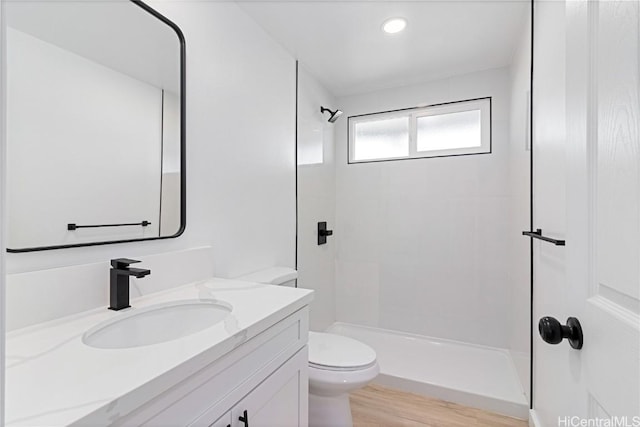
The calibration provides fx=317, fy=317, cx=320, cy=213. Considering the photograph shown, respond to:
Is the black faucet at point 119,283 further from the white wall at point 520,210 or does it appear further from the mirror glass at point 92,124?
the white wall at point 520,210

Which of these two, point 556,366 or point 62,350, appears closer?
point 62,350

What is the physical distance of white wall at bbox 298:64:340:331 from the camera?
2.41 metres

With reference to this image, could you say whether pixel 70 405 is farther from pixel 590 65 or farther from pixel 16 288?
pixel 590 65

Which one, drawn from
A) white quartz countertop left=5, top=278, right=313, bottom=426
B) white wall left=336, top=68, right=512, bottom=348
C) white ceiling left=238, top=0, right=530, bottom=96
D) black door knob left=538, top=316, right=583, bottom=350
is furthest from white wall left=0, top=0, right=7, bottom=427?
white wall left=336, top=68, right=512, bottom=348

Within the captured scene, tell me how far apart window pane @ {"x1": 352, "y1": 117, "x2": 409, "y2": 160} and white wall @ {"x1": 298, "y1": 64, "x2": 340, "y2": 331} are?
267mm

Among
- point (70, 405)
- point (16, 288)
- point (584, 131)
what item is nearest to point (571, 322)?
point (584, 131)

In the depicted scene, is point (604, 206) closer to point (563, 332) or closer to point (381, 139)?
point (563, 332)

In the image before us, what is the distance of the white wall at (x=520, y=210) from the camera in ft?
5.85

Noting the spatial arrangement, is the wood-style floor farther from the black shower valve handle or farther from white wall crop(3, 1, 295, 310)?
the black shower valve handle

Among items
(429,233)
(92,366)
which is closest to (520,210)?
(429,233)

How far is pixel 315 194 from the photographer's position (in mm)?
2633

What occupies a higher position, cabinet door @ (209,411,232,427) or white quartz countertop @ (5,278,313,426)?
white quartz countertop @ (5,278,313,426)

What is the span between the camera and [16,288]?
85 centimetres

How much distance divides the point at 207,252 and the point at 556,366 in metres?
1.51
